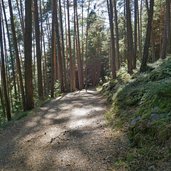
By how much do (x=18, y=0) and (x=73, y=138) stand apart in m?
17.8

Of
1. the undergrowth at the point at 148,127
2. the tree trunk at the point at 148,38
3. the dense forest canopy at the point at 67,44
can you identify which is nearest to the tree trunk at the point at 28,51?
the dense forest canopy at the point at 67,44

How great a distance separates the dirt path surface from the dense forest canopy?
4319 millimetres

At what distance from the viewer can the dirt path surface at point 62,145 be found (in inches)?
233

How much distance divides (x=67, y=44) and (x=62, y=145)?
87.5ft

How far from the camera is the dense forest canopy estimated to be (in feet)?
49.7

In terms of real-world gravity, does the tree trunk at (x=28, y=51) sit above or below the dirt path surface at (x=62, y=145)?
above

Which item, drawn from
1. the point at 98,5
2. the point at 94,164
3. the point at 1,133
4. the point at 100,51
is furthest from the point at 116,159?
the point at 100,51

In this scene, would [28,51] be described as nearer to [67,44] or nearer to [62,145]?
[62,145]

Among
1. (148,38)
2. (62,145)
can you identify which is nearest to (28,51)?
(148,38)

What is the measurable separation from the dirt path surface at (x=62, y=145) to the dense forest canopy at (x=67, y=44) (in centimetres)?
432

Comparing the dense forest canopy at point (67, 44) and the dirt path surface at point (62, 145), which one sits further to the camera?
the dense forest canopy at point (67, 44)

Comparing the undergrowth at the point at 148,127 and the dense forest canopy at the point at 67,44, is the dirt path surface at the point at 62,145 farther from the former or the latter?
the dense forest canopy at the point at 67,44

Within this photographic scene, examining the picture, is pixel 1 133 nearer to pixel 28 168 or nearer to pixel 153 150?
pixel 28 168

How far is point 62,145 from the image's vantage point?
23.1 feet
